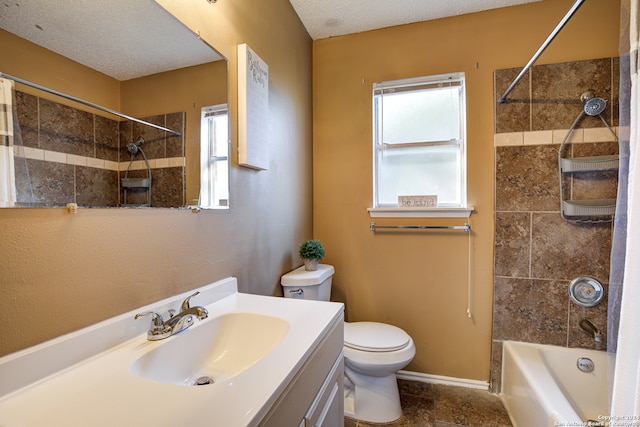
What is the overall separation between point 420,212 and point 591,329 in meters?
1.13

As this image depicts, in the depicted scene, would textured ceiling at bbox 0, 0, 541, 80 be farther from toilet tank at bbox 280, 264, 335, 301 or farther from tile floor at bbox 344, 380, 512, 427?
tile floor at bbox 344, 380, 512, 427

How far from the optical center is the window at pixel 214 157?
105 cm

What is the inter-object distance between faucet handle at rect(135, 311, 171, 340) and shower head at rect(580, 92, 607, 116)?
93.1 inches

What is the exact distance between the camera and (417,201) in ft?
6.25

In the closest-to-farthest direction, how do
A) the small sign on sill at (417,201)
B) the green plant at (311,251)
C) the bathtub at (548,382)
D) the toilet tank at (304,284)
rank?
the bathtub at (548,382)
the toilet tank at (304,284)
the green plant at (311,251)
the small sign on sill at (417,201)

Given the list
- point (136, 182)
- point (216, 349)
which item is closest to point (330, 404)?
point (216, 349)

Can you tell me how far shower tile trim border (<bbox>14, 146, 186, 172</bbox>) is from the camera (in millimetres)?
572

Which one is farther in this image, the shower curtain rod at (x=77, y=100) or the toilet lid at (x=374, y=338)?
the toilet lid at (x=374, y=338)

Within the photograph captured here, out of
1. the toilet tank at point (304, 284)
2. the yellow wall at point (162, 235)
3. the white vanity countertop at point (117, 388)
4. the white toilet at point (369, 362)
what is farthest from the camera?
the toilet tank at point (304, 284)

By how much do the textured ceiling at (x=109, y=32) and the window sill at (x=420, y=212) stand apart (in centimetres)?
144

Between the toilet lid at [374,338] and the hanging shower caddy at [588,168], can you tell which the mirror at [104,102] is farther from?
the hanging shower caddy at [588,168]

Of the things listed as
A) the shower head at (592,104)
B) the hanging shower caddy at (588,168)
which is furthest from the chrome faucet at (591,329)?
the shower head at (592,104)

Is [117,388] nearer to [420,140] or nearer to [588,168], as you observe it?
[420,140]

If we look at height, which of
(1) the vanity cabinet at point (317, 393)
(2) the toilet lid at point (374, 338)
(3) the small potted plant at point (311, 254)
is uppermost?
(3) the small potted plant at point (311, 254)
